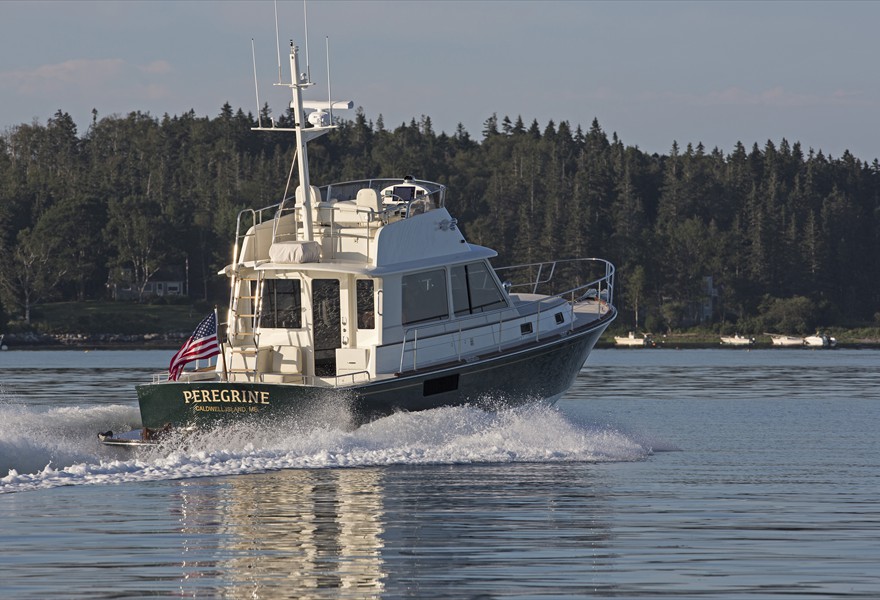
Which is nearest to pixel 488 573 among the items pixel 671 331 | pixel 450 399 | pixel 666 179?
pixel 450 399

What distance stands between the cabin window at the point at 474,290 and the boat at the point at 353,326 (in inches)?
0.9

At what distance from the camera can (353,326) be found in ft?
78.5

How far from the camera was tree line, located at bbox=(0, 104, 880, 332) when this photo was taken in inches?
5157

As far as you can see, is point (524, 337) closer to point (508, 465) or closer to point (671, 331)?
point (508, 465)

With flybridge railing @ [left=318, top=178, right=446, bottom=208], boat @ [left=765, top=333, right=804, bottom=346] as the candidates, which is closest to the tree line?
boat @ [left=765, top=333, right=804, bottom=346]

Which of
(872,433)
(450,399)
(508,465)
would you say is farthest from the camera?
(872,433)

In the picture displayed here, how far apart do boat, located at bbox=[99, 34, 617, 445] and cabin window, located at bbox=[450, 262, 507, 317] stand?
0.08 feet

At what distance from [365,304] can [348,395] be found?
176cm

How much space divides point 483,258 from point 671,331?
10534 cm

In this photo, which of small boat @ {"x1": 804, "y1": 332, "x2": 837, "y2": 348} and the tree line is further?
the tree line

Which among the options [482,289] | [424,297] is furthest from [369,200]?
[482,289]

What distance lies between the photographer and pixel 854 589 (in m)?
13.4

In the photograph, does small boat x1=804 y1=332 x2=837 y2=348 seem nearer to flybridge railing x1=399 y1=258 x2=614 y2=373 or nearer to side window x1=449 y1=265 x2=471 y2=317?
flybridge railing x1=399 y1=258 x2=614 y2=373

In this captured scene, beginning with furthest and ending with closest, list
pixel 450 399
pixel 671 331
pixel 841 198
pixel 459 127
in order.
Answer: pixel 459 127 → pixel 841 198 → pixel 671 331 → pixel 450 399
